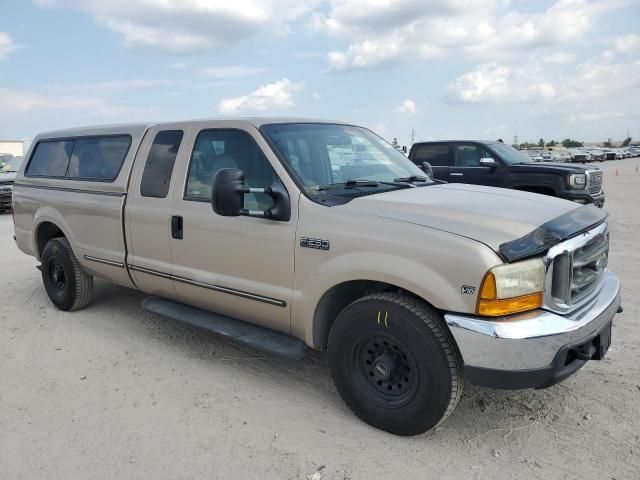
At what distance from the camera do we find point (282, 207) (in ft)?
11.3

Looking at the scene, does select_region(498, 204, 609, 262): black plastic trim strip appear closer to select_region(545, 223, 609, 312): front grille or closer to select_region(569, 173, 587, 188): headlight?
select_region(545, 223, 609, 312): front grille

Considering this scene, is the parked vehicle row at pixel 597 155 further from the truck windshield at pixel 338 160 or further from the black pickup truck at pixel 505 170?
the truck windshield at pixel 338 160

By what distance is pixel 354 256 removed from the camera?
314 cm

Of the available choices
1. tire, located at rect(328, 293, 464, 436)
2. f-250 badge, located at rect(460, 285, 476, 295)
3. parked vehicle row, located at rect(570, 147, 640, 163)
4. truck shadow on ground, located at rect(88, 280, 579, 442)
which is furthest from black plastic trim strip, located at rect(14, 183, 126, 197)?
parked vehicle row, located at rect(570, 147, 640, 163)

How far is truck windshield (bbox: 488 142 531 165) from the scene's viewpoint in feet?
35.3

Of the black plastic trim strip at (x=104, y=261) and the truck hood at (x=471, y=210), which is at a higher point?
the truck hood at (x=471, y=210)

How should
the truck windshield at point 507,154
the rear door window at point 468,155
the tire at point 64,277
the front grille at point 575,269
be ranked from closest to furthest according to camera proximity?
the front grille at point 575,269 → the tire at point 64,277 → the truck windshield at point 507,154 → the rear door window at point 468,155

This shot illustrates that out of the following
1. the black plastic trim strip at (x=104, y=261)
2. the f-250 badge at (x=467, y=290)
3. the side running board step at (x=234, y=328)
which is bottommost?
the side running board step at (x=234, y=328)

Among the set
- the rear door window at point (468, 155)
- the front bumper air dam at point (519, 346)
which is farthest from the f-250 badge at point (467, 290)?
the rear door window at point (468, 155)

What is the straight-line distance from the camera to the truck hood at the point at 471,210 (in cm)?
285

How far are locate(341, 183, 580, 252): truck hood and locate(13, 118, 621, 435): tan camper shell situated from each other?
13mm

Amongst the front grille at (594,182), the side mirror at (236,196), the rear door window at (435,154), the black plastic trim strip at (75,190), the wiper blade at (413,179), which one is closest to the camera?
the side mirror at (236,196)

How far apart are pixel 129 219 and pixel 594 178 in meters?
9.13

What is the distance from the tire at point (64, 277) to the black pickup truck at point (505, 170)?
699 cm
